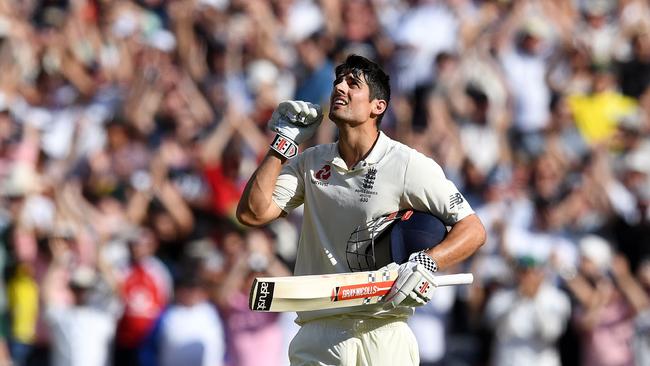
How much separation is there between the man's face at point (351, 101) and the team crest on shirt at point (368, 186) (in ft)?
0.88

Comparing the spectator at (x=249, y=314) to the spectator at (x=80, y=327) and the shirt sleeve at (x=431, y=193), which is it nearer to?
→ the spectator at (x=80, y=327)

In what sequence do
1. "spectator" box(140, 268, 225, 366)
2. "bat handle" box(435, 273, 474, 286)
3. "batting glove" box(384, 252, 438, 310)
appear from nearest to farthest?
"batting glove" box(384, 252, 438, 310) < "bat handle" box(435, 273, 474, 286) < "spectator" box(140, 268, 225, 366)

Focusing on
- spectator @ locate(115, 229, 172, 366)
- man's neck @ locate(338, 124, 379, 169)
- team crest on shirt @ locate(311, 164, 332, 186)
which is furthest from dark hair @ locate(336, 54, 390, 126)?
spectator @ locate(115, 229, 172, 366)

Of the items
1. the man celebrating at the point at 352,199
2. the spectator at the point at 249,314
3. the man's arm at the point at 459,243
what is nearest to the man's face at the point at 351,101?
the man celebrating at the point at 352,199

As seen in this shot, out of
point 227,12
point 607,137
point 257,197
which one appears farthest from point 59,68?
point 257,197

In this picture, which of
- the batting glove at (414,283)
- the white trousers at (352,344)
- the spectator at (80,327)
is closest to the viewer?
the batting glove at (414,283)

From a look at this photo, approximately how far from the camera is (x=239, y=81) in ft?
46.2

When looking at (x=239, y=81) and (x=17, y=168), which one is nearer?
(x=17, y=168)

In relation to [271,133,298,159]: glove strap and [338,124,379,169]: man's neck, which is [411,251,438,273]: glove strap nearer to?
[338,124,379,169]: man's neck

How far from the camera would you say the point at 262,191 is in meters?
6.93

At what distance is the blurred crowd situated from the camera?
1172cm

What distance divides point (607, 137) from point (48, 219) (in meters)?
5.48

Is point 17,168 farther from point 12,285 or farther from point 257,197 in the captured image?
point 257,197

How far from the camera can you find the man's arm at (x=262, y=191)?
6934 millimetres
